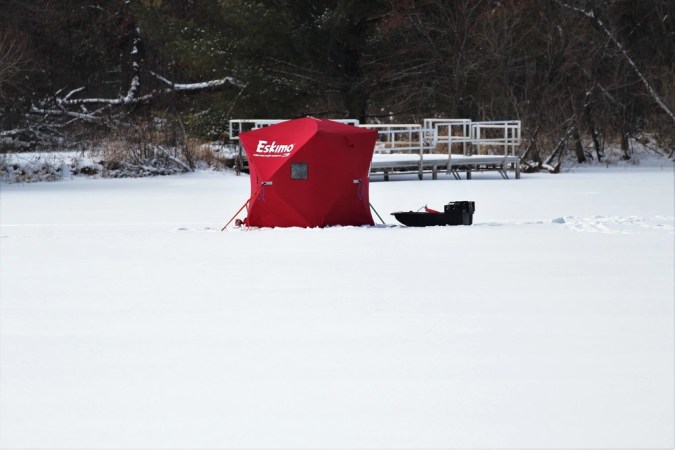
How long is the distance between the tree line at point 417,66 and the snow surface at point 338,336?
14.6 m

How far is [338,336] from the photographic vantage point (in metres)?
6.32

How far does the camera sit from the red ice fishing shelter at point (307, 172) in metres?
12.0

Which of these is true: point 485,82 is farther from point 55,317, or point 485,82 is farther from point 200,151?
point 55,317

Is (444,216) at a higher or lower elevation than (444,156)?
lower

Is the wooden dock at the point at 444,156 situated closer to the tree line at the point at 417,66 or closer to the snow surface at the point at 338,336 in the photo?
the tree line at the point at 417,66

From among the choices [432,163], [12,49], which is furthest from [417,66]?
[12,49]

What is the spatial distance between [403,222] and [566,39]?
610 inches

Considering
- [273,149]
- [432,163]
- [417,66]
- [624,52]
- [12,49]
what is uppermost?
[12,49]

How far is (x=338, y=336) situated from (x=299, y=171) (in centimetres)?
583

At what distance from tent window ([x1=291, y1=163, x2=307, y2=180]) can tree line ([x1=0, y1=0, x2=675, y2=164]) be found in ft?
43.3

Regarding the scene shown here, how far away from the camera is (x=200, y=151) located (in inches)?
981

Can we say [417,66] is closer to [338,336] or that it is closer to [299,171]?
[299,171]

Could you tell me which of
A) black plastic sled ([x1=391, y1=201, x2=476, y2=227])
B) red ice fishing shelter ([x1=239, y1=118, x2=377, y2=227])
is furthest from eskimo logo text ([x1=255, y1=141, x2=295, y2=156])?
black plastic sled ([x1=391, y1=201, x2=476, y2=227])

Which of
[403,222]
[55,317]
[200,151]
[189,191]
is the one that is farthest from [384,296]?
[200,151]
